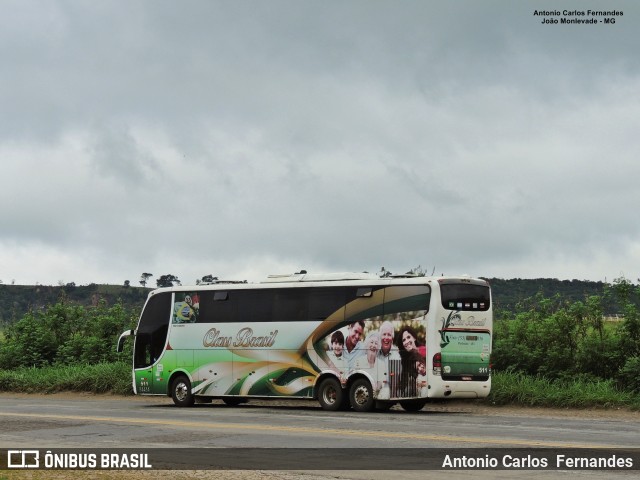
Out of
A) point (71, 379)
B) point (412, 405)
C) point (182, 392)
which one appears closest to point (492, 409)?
point (412, 405)

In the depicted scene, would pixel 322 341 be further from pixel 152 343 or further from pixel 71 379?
pixel 71 379

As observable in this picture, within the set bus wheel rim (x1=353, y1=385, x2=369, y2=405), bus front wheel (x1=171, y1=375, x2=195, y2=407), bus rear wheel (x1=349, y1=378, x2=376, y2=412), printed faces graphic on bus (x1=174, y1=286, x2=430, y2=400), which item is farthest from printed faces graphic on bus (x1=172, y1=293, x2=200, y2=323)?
bus wheel rim (x1=353, y1=385, x2=369, y2=405)

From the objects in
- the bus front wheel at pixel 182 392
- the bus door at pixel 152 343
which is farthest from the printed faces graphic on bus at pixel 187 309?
the bus front wheel at pixel 182 392

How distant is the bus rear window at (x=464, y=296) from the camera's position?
2647 centimetres

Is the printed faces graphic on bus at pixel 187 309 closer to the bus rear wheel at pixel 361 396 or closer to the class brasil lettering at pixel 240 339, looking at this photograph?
the class brasil lettering at pixel 240 339

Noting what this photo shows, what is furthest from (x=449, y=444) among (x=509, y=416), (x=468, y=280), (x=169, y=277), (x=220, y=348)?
(x=169, y=277)

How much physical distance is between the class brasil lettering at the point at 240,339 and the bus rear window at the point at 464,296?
519cm

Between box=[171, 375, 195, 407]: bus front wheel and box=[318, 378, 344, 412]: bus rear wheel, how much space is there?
183 inches

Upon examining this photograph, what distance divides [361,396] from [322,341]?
184 centimetres

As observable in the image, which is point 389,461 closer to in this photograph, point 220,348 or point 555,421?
→ point 555,421

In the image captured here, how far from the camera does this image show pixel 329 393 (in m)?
28.2

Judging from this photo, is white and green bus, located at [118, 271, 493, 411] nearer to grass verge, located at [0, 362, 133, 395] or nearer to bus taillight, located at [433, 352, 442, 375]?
bus taillight, located at [433, 352, 442, 375]

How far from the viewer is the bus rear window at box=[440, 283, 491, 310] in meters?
26.5

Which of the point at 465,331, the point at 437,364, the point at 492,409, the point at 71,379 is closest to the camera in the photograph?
the point at 437,364
